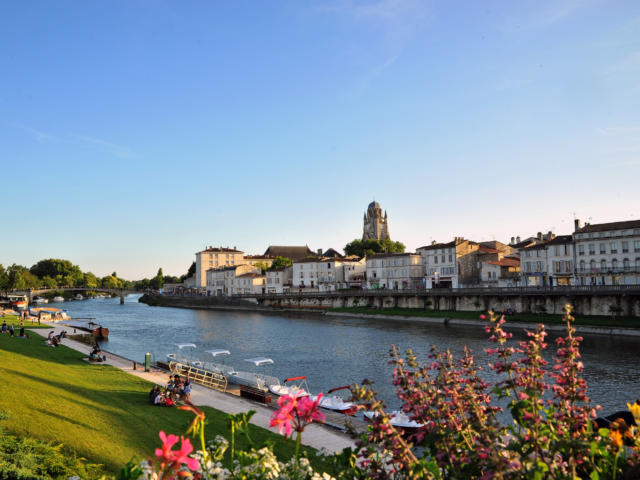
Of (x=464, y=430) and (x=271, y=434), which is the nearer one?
(x=464, y=430)

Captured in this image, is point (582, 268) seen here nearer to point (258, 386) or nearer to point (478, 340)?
point (478, 340)

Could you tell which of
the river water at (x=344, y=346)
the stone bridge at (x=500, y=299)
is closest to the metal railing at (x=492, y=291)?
the stone bridge at (x=500, y=299)

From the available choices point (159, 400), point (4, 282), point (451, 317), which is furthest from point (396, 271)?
point (4, 282)

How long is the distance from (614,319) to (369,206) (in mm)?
126925

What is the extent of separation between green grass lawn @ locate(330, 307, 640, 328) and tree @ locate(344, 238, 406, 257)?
161ft

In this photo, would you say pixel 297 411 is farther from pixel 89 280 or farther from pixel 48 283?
pixel 89 280

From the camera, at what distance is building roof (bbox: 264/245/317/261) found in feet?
566

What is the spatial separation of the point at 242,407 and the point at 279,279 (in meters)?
102

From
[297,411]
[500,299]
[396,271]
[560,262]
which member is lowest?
[500,299]

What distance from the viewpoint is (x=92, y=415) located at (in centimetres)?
1423

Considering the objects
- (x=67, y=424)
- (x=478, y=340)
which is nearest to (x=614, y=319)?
(x=478, y=340)

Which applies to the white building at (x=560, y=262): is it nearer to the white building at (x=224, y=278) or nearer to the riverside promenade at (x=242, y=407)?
the riverside promenade at (x=242, y=407)

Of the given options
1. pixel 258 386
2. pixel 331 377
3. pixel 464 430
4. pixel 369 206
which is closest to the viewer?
pixel 464 430

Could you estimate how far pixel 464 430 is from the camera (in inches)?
203
